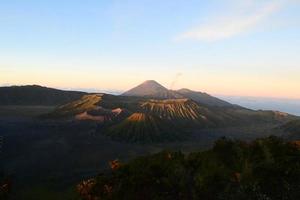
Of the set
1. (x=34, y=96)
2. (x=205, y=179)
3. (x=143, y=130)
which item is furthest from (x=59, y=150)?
(x=34, y=96)

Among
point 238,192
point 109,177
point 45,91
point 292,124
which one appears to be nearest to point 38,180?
point 109,177

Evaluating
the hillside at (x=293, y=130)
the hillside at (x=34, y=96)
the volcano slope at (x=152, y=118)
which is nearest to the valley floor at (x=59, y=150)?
the volcano slope at (x=152, y=118)

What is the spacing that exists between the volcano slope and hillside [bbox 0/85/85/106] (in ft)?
121

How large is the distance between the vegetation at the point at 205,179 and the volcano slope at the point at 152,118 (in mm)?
52602

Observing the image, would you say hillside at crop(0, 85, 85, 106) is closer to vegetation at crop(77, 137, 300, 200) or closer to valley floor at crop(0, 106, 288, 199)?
valley floor at crop(0, 106, 288, 199)

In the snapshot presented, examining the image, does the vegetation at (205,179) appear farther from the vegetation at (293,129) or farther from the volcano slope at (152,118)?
the vegetation at (293,129)

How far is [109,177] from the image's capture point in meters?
25.6

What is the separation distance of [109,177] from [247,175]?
8316 mm

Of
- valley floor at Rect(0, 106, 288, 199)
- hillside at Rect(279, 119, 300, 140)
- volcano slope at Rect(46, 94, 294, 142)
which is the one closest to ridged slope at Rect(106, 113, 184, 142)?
volcano slope at Rect(46, 94, 294, 142)

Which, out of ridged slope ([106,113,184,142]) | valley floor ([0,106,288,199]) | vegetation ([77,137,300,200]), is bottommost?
valley floor ([0,106,288,199])

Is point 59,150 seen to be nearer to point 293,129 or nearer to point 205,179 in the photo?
point 205,179

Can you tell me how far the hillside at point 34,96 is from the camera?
149 m

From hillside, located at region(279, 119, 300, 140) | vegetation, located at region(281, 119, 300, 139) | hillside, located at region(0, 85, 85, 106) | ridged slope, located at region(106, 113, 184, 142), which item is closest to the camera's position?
ridged slope, located at region(106, 113, 184, 142)

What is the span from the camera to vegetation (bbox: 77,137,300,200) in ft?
74.4
